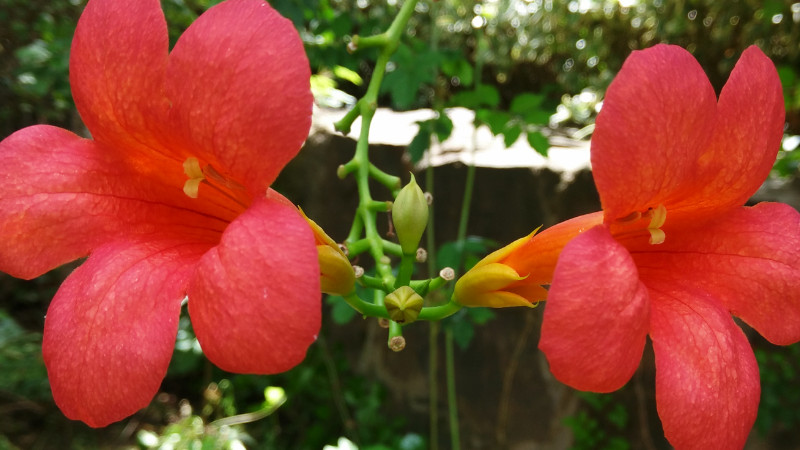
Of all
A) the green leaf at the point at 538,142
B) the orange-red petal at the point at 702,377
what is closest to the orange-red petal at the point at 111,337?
the orange-red petal at the point at 702,377

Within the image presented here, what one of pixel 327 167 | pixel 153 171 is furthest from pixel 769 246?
pixel 327 167

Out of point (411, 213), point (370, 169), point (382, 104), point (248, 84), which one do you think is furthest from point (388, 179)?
point (382, 104)

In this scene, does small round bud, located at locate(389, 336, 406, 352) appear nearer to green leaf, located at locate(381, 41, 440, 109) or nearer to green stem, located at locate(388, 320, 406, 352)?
green stem, located at locate(388, 320, 406, 352)

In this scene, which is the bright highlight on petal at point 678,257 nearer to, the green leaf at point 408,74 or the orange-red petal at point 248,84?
the orange-red petal at point 248,84

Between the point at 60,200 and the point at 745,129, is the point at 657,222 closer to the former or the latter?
the point at 745,129

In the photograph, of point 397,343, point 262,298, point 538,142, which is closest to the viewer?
point 262,298

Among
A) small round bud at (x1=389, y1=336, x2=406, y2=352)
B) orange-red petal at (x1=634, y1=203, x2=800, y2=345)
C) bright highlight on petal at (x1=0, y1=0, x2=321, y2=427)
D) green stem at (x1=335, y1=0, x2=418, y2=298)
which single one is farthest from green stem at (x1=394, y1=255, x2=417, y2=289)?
orange-red petal at (x1=634, y1=203, x2=800, y2=345)
